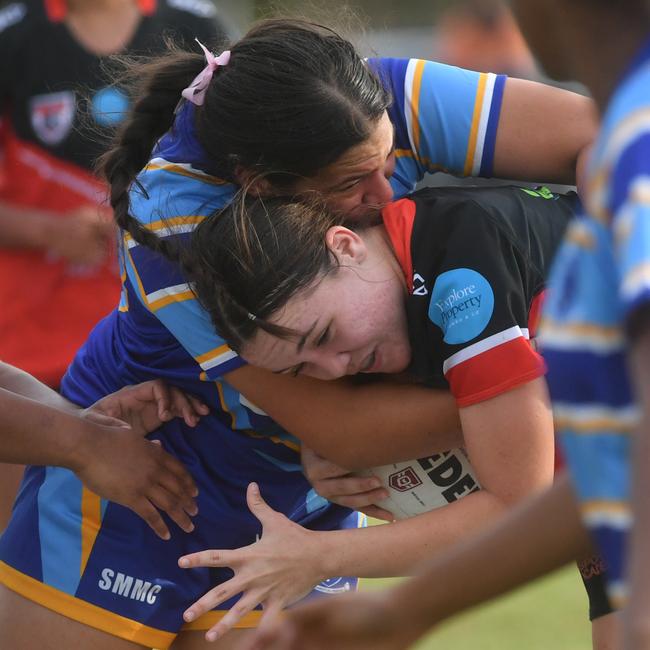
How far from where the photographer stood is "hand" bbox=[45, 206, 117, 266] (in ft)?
14.0

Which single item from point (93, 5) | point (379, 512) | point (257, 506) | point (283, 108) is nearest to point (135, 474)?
point (257, 506)

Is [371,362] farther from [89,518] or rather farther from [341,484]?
[89,518]

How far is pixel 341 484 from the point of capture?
2.66 meters

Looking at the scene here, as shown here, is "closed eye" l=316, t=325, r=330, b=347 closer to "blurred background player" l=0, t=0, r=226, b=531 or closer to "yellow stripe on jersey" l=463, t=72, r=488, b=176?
"yellow stripe on jersey" l=463, t=72, r=488, b=176

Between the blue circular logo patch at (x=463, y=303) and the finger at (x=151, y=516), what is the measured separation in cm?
86

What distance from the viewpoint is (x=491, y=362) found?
229 cm

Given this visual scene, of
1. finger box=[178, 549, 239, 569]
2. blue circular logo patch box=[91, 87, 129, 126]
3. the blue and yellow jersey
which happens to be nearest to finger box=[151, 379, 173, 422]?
finger box=[178, 549, 239, 569]

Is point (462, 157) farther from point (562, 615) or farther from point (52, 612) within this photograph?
point (562, 615)

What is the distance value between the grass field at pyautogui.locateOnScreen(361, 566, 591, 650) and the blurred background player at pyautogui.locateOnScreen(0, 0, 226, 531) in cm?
169

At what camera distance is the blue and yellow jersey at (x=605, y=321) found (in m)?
1.08

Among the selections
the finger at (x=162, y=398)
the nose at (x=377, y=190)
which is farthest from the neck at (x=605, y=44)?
the finger at (x=162, y=398)

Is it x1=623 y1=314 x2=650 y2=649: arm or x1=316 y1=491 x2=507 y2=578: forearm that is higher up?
x1=623 y1=314 x2=650 y2=649: arm

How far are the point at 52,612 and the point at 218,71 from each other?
129 centimetres

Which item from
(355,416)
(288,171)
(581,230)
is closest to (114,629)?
(355,416)
